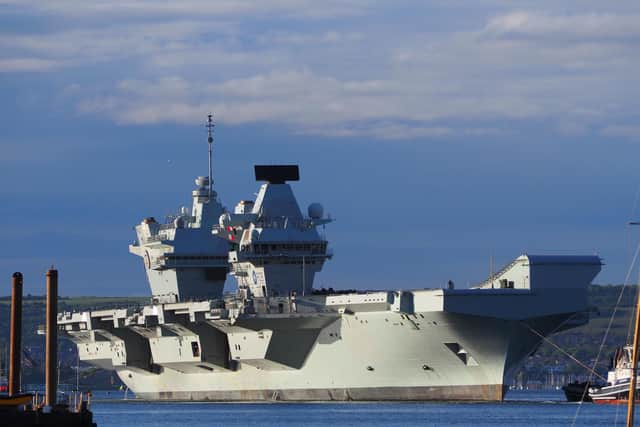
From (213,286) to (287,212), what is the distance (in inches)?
227

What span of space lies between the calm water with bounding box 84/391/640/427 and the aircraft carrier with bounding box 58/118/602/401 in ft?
4.03

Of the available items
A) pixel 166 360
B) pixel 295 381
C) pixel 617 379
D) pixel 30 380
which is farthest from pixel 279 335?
pixel 30 380

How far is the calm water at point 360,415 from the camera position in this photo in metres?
64.5

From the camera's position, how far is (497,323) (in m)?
69.6

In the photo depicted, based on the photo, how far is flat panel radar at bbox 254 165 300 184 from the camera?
85.5 metres

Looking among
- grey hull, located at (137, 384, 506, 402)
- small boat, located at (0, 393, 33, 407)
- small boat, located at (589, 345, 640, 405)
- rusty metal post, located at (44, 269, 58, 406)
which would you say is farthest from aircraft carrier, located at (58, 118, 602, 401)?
small boat, located at (0, 393, 33, 407)

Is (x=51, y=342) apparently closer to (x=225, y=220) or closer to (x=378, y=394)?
(x=378, y=394)

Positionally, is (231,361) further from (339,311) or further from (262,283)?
(339,311)

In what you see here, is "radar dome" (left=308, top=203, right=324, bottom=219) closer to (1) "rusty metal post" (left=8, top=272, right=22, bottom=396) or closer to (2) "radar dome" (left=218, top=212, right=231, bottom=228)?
(2) "radar dome" (left=218, top=212, right=231, bottom=228)

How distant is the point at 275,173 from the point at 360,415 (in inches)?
820

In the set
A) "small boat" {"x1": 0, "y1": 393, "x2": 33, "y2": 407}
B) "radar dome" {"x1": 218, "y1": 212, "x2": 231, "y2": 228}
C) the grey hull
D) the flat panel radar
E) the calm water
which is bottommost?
the calm water

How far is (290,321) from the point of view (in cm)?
7400

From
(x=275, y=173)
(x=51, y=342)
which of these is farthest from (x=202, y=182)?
(x=51, y=342)

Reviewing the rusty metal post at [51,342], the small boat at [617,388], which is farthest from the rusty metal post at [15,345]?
the small boat at [617,388]
